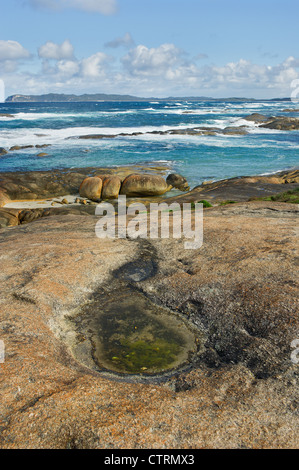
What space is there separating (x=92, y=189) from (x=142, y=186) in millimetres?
2954

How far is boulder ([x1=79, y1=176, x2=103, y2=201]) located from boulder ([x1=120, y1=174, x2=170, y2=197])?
53.5 inches

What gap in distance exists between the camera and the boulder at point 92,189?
21188mm

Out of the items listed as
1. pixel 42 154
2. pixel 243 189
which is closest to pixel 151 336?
pixel 243 189

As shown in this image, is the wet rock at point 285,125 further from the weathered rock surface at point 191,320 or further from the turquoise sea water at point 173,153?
the weathered rock surface at point 191,320

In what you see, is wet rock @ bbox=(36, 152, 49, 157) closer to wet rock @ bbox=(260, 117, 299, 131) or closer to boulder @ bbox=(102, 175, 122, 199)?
boulder @ bbox=(102, 175, 122, 199)

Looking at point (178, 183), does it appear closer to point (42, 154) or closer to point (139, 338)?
point (42, 154)

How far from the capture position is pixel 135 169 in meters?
28.1

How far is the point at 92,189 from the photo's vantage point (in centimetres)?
2131

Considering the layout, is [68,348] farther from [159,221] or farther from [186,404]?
[159,221]

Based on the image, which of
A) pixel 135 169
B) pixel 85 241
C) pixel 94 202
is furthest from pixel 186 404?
pixel 135 169

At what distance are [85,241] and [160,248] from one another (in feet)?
5.85

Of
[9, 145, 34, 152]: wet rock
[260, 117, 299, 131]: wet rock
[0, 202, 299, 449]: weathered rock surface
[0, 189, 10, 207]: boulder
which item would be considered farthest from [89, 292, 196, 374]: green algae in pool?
[260, 117, 299, 131]: wet rock

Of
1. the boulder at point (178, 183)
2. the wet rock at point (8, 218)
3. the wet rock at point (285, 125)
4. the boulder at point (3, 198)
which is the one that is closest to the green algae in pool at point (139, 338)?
the wet rock at point (8, 218)

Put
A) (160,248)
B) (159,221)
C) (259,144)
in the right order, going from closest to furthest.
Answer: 1. (160,248)
2. (159,221)
3. (259,144)
